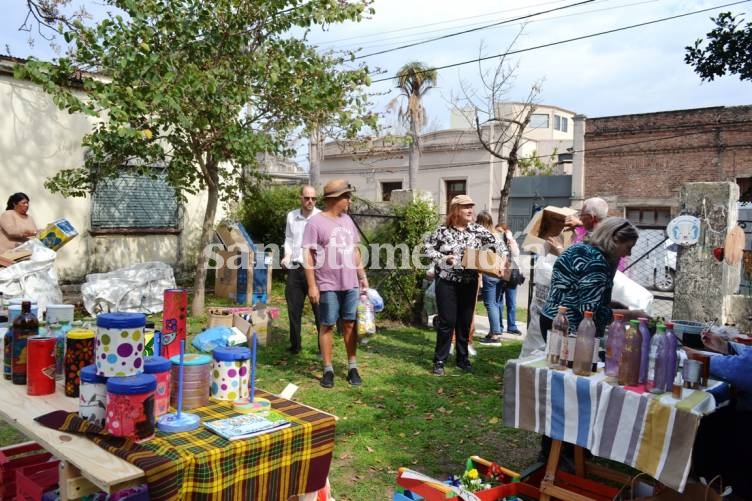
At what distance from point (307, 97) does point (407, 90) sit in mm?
17375

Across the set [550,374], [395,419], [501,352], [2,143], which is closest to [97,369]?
[550,374]

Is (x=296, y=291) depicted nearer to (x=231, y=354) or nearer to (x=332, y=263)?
(x=332, y=263)

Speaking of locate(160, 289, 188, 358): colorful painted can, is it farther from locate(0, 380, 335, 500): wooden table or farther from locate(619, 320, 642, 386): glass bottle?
locate(619, 320, 642, 386): glass bottle

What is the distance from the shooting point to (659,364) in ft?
9.41

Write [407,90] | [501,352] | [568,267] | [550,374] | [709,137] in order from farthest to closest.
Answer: [407,90], [709,137], [501,352], [568,267], [550,374]

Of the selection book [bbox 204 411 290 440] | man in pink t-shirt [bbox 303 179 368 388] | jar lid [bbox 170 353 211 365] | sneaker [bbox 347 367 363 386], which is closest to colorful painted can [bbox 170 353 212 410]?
jar lid [bbox 170 353 211 365]

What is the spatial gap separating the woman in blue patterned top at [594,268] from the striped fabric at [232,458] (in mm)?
1827

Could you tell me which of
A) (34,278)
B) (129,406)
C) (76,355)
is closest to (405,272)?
(34,278)

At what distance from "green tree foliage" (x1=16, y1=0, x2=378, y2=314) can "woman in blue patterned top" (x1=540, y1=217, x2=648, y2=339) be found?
484 cm

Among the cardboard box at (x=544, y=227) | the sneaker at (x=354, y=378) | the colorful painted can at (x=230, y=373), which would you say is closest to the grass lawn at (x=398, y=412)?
the sneaker at (x=354, y=378)

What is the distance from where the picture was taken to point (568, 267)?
3.65 m

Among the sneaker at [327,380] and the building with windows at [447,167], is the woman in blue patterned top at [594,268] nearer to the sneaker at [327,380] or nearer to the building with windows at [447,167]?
the sneaker at [327,380]

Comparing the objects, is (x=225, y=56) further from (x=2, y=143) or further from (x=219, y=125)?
(x=2, y=143)

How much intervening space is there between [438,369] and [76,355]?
A: 410 centimetres
